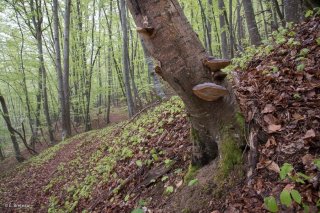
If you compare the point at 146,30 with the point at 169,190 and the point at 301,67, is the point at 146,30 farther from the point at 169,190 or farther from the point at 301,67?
the point at 301,67

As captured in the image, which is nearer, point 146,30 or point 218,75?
point 146,30

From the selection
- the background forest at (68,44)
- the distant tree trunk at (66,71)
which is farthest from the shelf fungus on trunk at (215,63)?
the distant tree trunk at (66,71)

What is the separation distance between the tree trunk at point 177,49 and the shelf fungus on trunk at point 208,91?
0.49 feet

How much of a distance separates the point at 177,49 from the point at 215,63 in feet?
1.16

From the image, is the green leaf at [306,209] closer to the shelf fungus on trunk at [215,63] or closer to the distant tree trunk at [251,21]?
the shelf fungus on trunk at [215,63]

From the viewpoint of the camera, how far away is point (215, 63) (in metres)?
2.21

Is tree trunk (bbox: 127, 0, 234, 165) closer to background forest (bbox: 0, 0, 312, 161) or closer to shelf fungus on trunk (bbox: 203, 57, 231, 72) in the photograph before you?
shelf fungus on trunk (bbox: 203, 57, 231, 72)

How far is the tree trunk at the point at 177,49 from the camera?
2156 mm

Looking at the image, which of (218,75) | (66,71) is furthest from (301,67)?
(66,71)

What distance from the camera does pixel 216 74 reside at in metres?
2.31

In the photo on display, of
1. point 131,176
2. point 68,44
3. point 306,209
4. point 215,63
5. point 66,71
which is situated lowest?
point 131,176

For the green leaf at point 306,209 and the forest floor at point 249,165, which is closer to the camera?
the green leaf at point 306,209

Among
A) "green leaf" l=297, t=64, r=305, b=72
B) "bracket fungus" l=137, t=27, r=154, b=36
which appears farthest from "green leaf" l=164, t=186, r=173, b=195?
"green leaf" l=297, t=64, r=305, b=72

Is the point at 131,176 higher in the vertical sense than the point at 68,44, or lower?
lower
